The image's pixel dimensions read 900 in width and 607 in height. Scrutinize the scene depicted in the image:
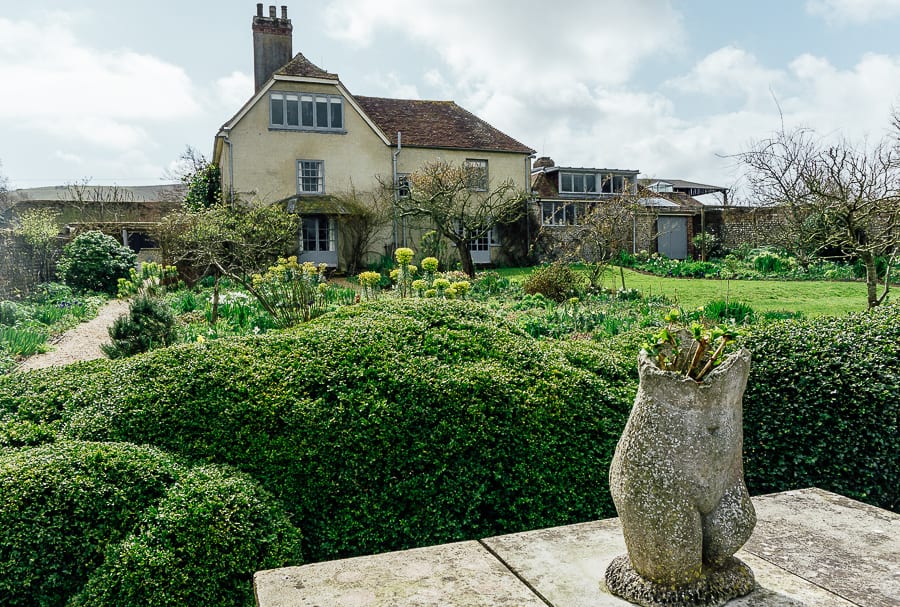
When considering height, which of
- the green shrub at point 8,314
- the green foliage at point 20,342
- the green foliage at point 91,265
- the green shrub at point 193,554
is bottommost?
the green shrub at point 193,554

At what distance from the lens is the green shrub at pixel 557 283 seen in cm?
1538

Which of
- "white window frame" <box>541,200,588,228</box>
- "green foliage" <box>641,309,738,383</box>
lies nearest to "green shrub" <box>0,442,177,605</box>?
"green foliage" <box>641,309,738,383</box>

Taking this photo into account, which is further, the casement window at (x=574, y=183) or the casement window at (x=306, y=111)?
the casement window at (x=574, y=183)

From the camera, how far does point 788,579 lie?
2.98 meters

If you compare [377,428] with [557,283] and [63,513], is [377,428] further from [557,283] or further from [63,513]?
[557,283]

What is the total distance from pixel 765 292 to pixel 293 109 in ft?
57.2

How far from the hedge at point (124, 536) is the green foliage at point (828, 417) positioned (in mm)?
3447

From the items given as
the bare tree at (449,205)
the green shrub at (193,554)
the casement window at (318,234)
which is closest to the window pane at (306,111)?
the casement window at (318,234)

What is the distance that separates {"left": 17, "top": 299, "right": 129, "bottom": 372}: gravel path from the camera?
10336 millimetres

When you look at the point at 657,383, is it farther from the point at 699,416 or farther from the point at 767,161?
the point at 767,161

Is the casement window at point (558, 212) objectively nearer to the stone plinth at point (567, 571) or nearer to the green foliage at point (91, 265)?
the green foliage at point (91, 265)

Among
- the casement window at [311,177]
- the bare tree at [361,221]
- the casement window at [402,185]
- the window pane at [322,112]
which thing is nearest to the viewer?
the window pane at [322,112]

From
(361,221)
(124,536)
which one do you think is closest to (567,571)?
(124,536)

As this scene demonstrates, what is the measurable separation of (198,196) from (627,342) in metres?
24.2
